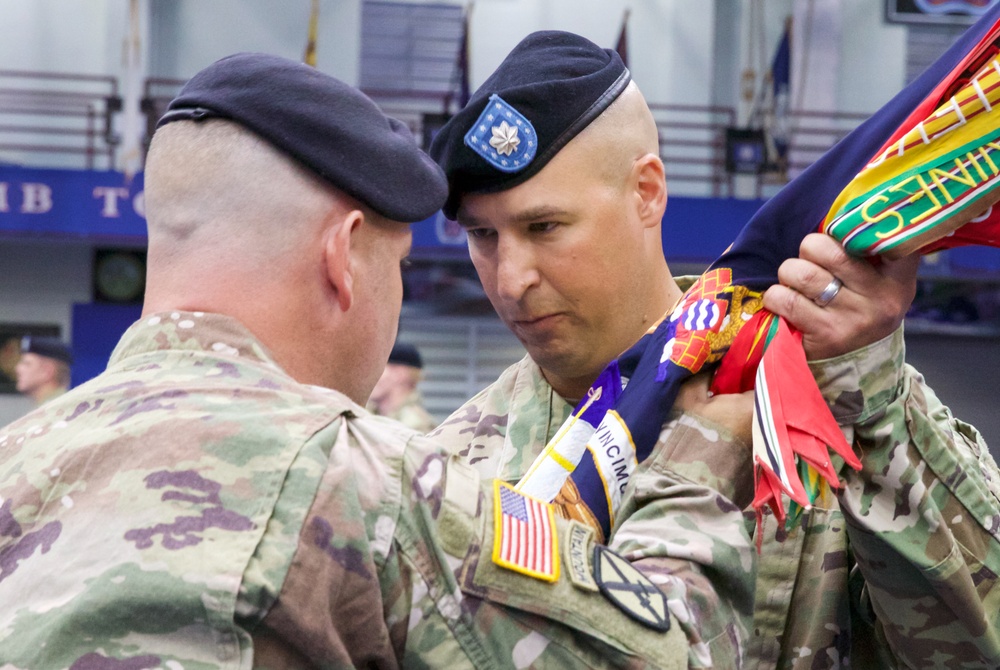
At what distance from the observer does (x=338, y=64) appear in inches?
457

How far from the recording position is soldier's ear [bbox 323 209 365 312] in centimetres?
158

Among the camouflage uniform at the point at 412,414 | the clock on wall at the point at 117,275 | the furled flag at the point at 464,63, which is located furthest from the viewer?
the clock on wall at the point at 117,275

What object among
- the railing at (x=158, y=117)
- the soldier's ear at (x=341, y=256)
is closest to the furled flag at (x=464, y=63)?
the railing at (x=158, y=117)

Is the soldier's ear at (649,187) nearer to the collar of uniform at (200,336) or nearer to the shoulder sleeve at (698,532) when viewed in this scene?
the shoulder sleeve at (698,532)

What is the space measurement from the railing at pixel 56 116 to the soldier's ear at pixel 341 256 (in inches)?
393

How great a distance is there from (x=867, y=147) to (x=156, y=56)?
10.8m

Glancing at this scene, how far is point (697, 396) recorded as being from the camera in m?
1.87

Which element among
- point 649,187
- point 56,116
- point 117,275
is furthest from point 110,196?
point 649,187

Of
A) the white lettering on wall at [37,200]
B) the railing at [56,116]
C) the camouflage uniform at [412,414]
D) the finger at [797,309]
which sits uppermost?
the finger at [797,309]

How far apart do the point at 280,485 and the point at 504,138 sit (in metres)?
0.97

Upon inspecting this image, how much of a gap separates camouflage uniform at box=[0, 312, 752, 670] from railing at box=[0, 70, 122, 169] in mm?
10098

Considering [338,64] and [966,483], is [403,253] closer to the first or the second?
[966,483]

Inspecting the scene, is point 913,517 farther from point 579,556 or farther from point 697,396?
point 579,556

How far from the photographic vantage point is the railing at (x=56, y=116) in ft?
35.8
